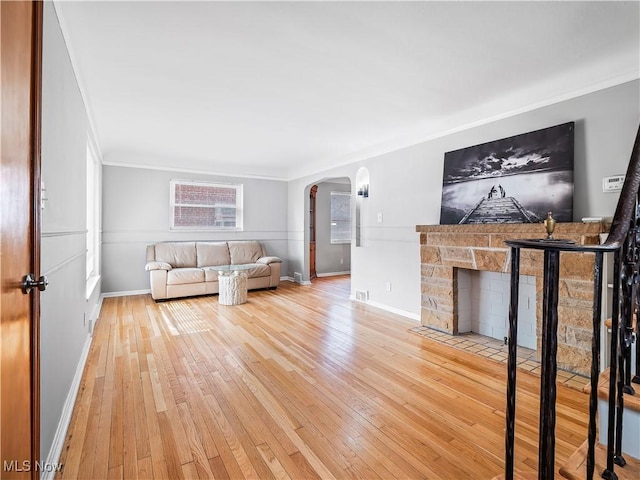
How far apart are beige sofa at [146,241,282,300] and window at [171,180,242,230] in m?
0.49

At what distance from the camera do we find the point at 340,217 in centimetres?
823

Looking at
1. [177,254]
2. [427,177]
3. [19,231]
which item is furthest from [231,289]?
[19,231]

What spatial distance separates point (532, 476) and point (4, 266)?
1.90 metres

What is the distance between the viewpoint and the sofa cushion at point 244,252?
6.38 meters

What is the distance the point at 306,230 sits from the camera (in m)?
6.81

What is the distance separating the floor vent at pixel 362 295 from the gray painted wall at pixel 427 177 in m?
0.09

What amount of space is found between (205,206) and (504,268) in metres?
5.35

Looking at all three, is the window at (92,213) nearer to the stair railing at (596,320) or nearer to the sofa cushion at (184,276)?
the sofa cushion at (184,276)

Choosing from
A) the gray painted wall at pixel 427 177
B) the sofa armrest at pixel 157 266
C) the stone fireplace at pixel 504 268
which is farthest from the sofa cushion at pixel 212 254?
the stone fireplace at pixel 504 268

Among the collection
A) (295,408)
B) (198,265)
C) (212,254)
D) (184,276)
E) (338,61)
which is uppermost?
(338,61)

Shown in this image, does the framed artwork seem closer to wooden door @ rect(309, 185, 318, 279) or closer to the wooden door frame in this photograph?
the wooden door frame

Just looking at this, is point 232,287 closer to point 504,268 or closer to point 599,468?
point 504,268

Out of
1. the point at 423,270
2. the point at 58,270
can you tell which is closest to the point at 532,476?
the point at 58,270

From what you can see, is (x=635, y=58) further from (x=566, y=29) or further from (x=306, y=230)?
(x=306, y=230)
